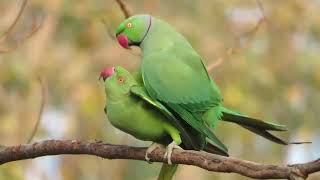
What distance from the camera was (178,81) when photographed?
4.19 ft

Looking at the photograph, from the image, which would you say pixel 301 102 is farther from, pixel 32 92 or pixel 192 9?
pixel 32 92

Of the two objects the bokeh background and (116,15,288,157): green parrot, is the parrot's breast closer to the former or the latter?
(116,15,288,157): green parrot

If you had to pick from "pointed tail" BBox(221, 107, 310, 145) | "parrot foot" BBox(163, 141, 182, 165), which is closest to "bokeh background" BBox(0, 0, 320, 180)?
"pointed tail" BBox(221, 107, 310, 145)

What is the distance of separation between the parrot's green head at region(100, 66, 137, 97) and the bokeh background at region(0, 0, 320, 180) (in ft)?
5.15

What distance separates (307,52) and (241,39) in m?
0.91

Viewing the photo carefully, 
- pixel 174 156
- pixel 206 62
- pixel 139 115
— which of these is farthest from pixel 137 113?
pixel 206 62

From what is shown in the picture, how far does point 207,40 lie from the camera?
3316 mm

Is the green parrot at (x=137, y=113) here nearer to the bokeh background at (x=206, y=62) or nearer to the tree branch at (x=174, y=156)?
the tree branch at (x=174, y=156)

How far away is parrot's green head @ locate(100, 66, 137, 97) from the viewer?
129 cm

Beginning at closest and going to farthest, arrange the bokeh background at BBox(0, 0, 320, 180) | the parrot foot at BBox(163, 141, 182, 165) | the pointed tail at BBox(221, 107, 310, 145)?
the parrot foot at BBox(163, 141, 182, 165) < the pointed tail at BBox(221, 107, 310, 145) < the bokeh background at BBox(0, 0, 320, 180)

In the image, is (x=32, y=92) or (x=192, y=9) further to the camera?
(x=192, y=9)

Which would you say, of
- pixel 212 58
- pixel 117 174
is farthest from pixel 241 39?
pixel 117 174

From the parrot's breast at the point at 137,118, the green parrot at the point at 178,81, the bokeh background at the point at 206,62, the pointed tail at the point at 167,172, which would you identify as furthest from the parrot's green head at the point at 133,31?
the bokeh background at the point at 206,62

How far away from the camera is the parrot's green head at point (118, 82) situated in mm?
1287
